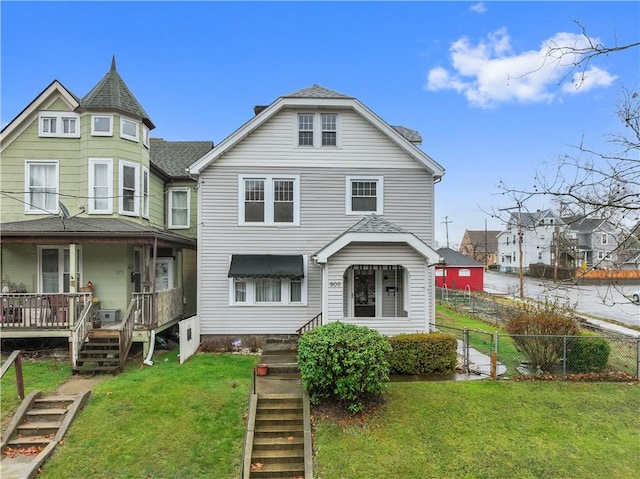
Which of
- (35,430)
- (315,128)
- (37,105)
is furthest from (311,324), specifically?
(37,105)

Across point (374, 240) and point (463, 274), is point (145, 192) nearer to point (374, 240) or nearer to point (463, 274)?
point (374, 240)

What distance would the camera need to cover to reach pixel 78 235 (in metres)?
12.1

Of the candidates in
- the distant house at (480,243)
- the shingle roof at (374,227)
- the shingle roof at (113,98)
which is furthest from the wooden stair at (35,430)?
the distant house at (480,243)

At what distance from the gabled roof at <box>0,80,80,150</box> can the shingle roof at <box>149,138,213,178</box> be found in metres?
4.35

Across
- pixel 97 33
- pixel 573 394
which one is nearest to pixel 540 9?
pixel 573 394

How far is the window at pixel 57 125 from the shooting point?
45.6 feet

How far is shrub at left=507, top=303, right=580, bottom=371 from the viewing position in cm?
1112

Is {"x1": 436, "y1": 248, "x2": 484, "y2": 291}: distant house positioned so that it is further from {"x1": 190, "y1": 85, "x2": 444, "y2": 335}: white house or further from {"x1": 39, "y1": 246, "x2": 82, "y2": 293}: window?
{"x1": 39, "y1": 246, "x2": 82, "y2": 293}: window

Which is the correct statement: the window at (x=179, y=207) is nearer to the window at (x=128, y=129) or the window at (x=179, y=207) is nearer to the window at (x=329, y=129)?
the window at (x=128, y=129)

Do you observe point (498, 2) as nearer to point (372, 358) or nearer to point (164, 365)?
point (372, 358)

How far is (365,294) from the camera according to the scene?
47.9 feet

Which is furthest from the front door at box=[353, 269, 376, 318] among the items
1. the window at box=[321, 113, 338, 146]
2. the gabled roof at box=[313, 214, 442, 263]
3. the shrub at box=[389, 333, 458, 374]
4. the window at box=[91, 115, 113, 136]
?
the window at box=[91, 115, 113, 136]

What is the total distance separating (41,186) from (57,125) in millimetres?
2314

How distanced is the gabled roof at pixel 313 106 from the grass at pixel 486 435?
8.07 metres
